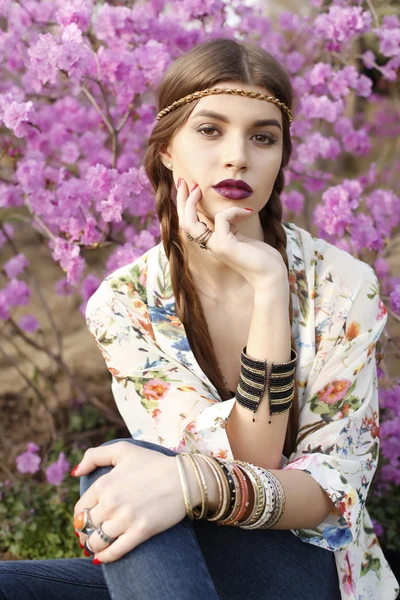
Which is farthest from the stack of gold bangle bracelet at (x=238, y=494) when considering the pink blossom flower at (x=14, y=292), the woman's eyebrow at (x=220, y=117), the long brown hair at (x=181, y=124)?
the pink blossom flower at (x=14, y=292)

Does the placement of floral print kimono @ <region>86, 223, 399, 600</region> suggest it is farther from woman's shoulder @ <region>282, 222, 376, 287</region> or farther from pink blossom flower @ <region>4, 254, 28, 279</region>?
pink blossom flower @ <region>4, 254, 28, 279</region>

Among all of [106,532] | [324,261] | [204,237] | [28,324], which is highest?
[204,237]

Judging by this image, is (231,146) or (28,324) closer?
(231,146)

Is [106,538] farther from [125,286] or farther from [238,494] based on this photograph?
[125,286]

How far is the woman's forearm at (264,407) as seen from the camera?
1.66 metres

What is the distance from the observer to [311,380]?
1.86 metres

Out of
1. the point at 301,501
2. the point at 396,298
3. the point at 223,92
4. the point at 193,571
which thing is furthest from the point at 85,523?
the point at 396,298

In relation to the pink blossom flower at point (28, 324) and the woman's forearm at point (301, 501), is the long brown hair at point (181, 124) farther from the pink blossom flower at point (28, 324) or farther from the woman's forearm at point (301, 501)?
the pink blossom flower at point (28, 324)

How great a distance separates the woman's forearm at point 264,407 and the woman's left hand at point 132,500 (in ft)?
0.91

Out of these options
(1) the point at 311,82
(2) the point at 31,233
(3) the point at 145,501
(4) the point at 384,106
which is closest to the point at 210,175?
(3) the point at 145,501

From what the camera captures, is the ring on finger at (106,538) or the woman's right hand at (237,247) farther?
the woman's right hand at (237,247)

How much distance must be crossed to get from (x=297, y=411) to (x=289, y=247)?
46 centimetres

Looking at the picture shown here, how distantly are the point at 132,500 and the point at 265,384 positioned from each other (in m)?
0.44

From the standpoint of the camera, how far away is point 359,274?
192cm
